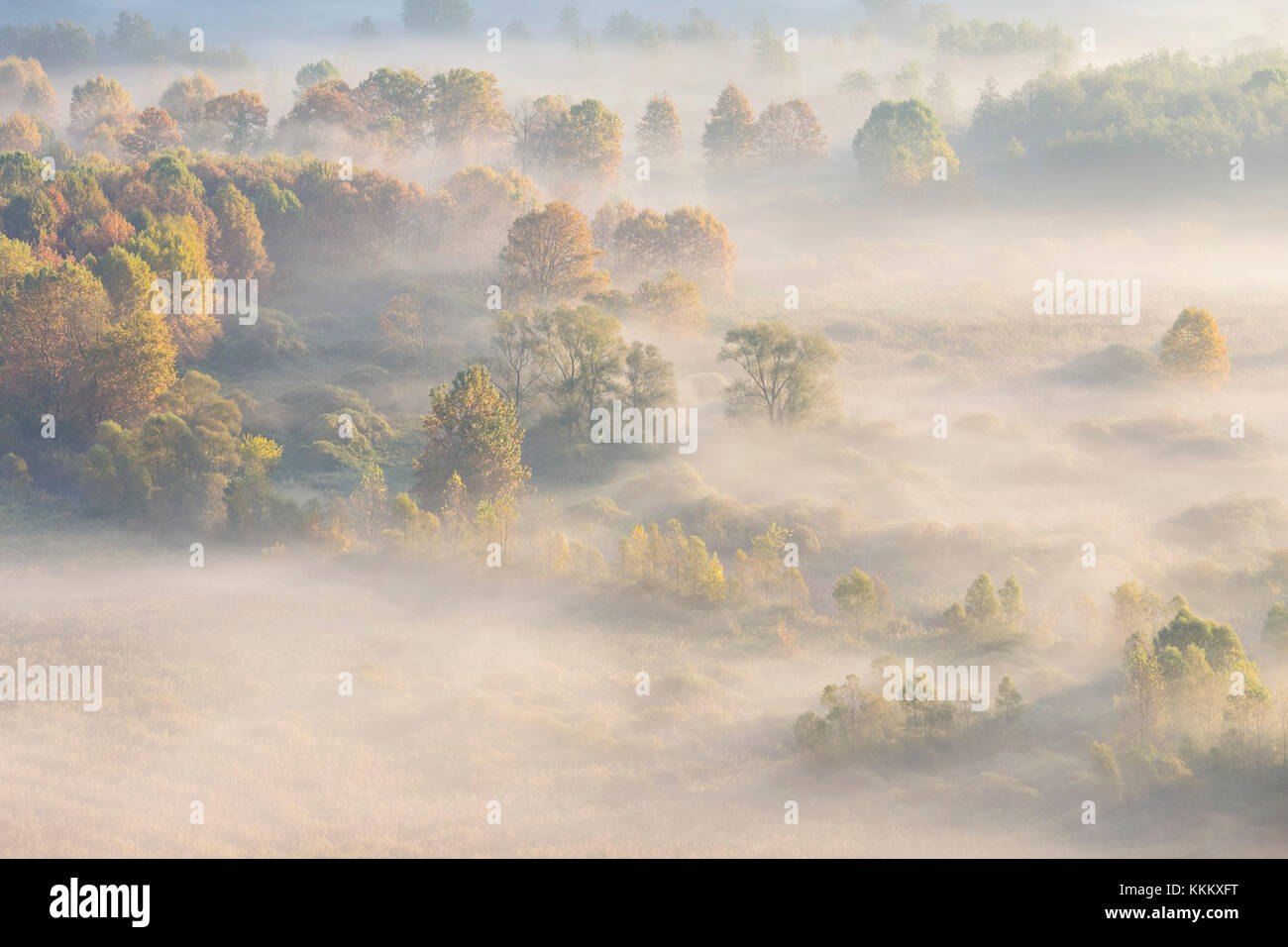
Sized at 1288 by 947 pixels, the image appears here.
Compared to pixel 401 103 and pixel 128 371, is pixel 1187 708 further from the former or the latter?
pixel 401 103

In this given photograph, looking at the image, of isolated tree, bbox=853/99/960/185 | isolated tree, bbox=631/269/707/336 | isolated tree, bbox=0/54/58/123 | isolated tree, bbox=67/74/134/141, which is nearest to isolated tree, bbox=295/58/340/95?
isolated tree, bbox=67/74/134/141

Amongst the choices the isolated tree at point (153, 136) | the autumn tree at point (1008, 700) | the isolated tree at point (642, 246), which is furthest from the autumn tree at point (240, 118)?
the autumn tree at point (1008, 700)

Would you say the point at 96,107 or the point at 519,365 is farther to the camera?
the point at 96,107

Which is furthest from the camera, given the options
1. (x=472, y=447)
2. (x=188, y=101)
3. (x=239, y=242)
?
(x=188, y=101)

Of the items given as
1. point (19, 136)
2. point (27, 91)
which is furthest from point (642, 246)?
point (27, 91)

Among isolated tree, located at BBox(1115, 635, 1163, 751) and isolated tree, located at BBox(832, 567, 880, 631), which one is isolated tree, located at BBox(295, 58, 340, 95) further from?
isolated tree, located at BBox(1115, 635, 1163, 751)

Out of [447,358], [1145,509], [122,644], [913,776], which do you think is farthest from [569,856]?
[447,358]
